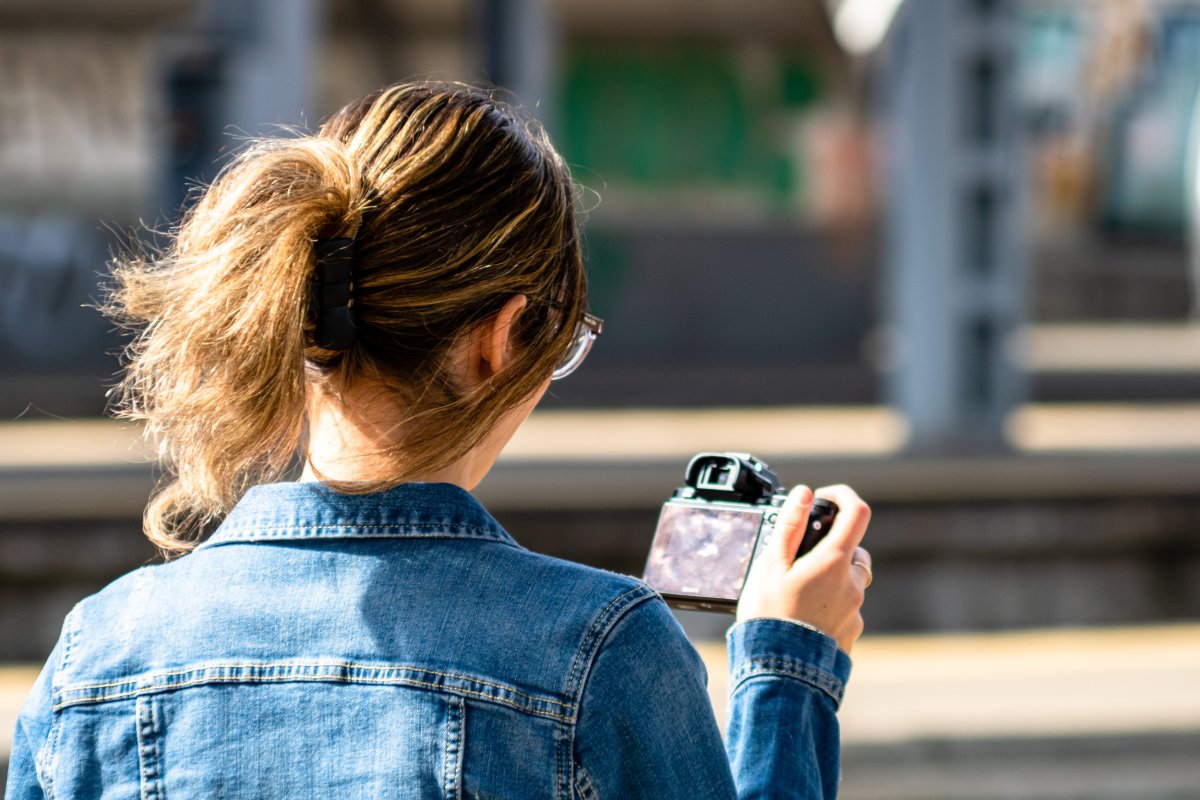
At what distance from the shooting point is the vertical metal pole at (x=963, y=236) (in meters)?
8.02

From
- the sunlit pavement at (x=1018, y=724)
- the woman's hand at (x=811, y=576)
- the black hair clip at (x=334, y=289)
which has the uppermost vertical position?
the sunlit pavement at (x=1018, y=724)

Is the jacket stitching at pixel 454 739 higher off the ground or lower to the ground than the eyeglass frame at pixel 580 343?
lower

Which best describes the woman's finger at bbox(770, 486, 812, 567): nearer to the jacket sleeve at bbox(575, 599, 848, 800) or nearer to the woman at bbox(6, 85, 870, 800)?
the woman at bbox(6, 85, 870, 800)

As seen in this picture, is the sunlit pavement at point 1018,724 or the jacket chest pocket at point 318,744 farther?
the sunlit pavement at point 1018,724

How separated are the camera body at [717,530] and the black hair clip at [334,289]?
0.34 m

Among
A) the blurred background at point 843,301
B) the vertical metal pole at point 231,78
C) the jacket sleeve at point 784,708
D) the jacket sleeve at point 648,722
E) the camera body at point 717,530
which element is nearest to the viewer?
the jacket sleeve at point 648,722

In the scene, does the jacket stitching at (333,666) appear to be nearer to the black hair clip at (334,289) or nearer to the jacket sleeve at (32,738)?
the jacket sleeve at (32,738)

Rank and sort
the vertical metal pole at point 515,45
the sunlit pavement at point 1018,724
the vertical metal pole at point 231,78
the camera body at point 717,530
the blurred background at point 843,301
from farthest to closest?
the vertical metal pole at point 515,45 → the vertical metal pole at point 231,78 → the blurred background at point 843,301 → the sunlit pavement at point 1018,724 → the camera body at point 717,530

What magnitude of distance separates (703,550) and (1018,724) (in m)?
3.84

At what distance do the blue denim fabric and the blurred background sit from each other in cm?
A: 38

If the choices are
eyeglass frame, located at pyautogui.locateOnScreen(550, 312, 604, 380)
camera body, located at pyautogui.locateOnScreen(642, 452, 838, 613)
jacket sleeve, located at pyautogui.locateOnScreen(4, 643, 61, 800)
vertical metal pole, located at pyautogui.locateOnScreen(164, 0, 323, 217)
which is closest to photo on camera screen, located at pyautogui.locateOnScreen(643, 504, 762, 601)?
camera body, located at pyautogui.locateOnScreen(642, 452, 838, 613)

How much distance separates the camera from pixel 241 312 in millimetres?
1083

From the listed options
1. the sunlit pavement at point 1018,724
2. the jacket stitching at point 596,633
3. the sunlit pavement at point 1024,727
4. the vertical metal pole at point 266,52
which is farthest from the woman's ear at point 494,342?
the vertical metal pole at point 266,52

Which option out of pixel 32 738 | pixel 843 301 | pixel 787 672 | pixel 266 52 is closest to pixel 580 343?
pixel 787 672
